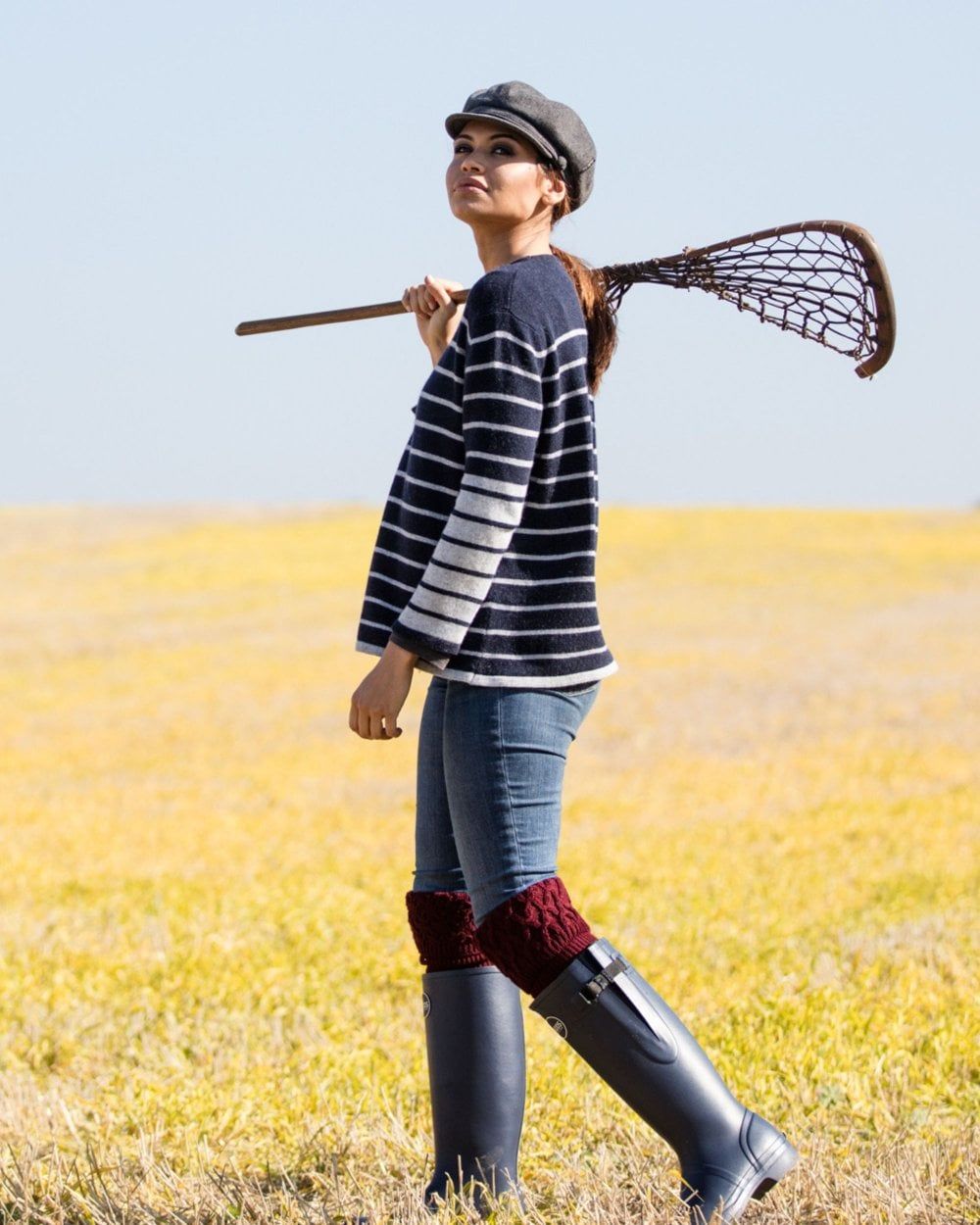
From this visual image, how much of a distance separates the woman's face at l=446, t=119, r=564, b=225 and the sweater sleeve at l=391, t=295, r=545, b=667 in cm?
31

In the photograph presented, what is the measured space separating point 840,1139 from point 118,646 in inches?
842

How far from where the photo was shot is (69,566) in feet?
136

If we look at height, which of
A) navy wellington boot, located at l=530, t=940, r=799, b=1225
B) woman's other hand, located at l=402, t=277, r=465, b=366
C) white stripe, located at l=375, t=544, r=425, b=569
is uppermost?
woman's other hand, located at l=402, t=277, r=465, b=366

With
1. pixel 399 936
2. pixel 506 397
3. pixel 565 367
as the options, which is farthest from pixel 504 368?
pixel 399 936

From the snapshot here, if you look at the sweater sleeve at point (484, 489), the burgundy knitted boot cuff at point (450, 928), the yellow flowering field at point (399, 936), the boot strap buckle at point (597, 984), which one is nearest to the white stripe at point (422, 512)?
the sweater sleeve at point (484, 489)

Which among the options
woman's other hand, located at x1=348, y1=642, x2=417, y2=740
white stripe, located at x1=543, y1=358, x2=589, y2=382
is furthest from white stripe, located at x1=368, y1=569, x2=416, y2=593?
white stripe, located at x1=543, y1=358, x2=589, y2=382

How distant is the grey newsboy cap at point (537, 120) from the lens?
3.17 meters

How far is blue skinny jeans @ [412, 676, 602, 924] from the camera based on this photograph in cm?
308

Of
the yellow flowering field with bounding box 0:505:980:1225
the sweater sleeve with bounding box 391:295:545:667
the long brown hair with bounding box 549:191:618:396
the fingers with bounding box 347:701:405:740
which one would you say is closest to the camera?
the sweater sleeve with bounding box 391:295:545:667

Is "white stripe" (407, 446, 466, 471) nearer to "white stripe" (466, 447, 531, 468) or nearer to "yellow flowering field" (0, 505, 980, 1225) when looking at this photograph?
"white stripe" (466, 447, 531, 468)

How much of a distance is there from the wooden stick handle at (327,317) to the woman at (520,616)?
302 millimetres

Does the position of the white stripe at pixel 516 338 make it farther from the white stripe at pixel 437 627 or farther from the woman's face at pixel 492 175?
the white stripe at pixel 437 627

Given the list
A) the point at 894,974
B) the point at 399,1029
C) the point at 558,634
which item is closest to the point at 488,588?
the point at 558,634

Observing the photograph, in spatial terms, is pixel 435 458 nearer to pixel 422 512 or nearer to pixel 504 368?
pixel 422 512
